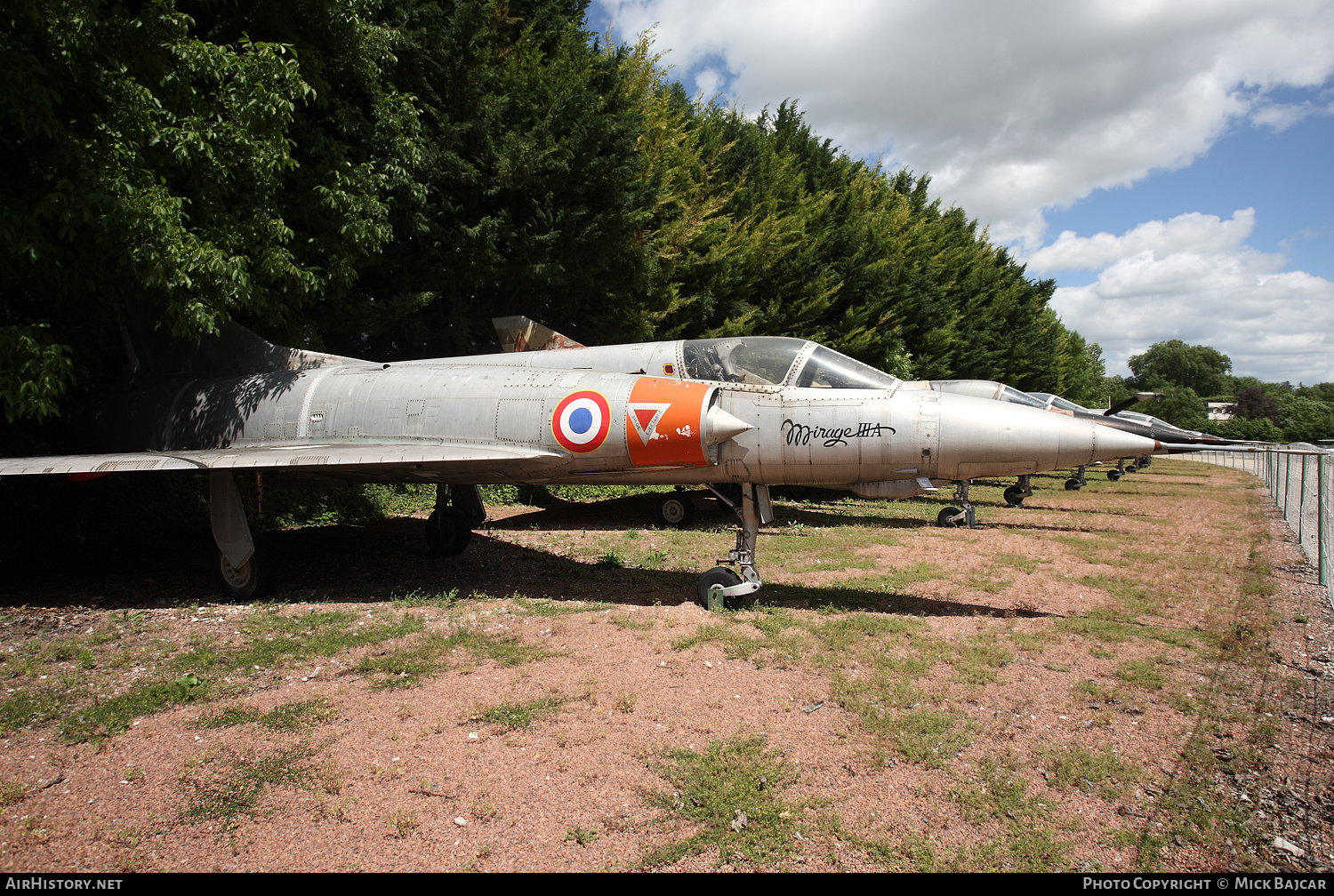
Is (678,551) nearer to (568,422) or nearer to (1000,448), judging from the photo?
(568,422)

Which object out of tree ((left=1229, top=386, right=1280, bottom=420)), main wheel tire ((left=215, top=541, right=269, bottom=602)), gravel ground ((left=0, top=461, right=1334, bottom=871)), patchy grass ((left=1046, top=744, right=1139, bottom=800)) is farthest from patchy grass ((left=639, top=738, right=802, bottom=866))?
tree ((left=1229, top=386, right=1280, bottom=420))

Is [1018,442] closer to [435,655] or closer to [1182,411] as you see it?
[435,655]

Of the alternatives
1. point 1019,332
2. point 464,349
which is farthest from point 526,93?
point 1019,332

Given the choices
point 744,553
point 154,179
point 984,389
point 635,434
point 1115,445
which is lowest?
point 744,553

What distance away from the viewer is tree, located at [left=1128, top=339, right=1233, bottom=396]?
13175 centimetres

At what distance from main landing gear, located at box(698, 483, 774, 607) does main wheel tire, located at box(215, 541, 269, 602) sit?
15.1 feet

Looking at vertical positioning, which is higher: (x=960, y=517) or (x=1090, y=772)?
(x=960, y=517)

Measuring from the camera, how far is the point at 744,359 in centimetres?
693

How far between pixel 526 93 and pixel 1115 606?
1263cm

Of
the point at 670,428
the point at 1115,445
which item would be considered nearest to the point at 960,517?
the point at 1115,445

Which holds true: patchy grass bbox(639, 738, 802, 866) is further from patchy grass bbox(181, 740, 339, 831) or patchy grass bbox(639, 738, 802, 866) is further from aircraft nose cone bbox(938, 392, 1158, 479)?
aircraft nose cone bbox(938, 392, 1158, 479)

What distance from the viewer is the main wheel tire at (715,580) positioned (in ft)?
21.4

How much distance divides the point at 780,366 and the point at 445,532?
5275 mm

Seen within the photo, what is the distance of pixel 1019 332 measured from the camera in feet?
127
